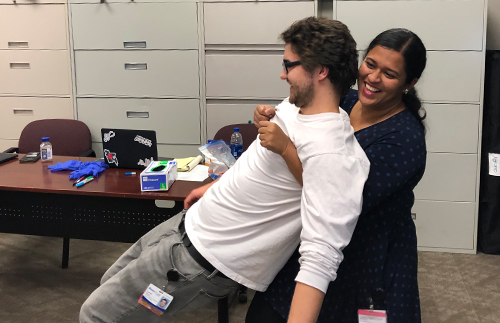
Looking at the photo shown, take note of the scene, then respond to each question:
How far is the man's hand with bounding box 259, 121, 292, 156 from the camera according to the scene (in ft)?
3.81

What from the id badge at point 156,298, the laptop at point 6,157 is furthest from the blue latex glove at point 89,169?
the id badge at point 156,298

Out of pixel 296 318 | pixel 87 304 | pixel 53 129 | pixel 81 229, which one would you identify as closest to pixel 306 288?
pixel 296 318

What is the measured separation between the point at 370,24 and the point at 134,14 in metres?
1.61

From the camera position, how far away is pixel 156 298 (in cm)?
133

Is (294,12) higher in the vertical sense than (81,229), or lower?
higher

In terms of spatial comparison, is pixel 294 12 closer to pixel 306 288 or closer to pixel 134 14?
pixel 134 14

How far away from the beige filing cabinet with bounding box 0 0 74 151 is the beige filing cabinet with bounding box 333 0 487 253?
199 centimetres

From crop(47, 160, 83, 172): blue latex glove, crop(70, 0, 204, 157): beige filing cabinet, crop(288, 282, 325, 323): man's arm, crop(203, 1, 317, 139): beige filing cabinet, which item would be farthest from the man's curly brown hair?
crop(70, 0, 204, 157): beige filing cabinet

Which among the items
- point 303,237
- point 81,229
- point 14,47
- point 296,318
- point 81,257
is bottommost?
point 81,257

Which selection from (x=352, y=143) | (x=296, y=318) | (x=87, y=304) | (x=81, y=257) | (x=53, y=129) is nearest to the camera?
(x=296, y=318)

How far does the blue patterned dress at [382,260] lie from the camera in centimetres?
131

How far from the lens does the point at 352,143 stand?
1.17 metres

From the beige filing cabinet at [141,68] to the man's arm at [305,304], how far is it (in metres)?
2.59

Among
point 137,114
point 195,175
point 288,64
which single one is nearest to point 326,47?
point 288,64
